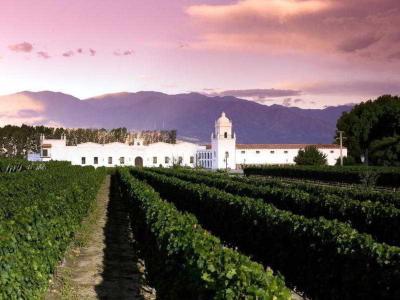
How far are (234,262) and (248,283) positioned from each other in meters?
1.19

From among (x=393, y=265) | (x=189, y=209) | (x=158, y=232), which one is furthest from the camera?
(x=189, y=209)

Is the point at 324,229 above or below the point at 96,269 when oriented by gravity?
above

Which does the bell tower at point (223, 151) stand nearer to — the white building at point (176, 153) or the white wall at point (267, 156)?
the white building at point (176, 153)

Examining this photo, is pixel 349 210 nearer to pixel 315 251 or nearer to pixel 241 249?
pixel 241 249

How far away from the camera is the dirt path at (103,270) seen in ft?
46.5

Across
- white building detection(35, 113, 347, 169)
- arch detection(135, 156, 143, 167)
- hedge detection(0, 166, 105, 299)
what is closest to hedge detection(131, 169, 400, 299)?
hedge detection(0, 166, 105, 299)

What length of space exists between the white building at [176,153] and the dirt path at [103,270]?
112 m

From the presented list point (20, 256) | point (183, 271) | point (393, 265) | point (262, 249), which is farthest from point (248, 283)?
point (262, 249)

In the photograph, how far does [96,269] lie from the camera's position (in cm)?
1712

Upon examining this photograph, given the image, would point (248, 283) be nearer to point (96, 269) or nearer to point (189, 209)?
point (96, 269)

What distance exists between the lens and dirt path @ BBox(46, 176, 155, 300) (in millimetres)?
14172

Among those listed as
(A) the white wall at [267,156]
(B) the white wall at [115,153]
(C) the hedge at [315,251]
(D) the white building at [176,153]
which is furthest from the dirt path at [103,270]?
(A) the white wall at [267,156]

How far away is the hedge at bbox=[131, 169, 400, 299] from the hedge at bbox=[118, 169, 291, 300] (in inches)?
100

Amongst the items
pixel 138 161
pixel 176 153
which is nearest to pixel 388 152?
pixel 176 153
